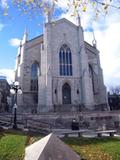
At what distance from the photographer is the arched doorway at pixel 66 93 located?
1334 inches

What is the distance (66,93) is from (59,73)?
3.67 m

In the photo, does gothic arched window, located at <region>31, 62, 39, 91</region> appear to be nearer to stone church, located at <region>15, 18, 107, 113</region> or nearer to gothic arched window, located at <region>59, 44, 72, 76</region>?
stone church, located at <region>15, 18, 107, 113</region>

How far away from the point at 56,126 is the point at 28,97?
1201 centimetres

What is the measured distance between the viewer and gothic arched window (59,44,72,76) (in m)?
34.8

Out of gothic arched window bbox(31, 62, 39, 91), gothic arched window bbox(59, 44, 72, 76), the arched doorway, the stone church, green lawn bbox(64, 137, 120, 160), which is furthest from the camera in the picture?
gothic arched window bbox(31, 62, 39, 91)

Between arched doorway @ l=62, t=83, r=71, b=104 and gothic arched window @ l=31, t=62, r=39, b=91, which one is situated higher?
gothic arched window @ l=31, t=62, r=39, b=91

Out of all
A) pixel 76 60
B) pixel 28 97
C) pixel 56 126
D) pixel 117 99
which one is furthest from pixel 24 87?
pixel 117 99

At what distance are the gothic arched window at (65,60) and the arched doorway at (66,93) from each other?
2148 millimetres

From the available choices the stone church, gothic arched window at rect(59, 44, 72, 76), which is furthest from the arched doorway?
gothic arched window at rect(59, 44, 72, 76)

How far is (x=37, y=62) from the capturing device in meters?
36.2

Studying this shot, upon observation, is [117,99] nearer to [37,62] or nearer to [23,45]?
[37,62]

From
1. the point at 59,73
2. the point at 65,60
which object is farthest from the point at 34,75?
the point at 65,60

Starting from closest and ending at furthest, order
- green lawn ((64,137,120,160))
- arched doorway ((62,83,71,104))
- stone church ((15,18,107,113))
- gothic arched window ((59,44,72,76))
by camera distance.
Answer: green lawn ((64,137,120,160)) → stone church ((15,18,107,113)) → arched doorway ((62,83,71,104)) → gothic arched window ((59,44,72,76))

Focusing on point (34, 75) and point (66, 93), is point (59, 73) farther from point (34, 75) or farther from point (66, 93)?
point (34, 75)
